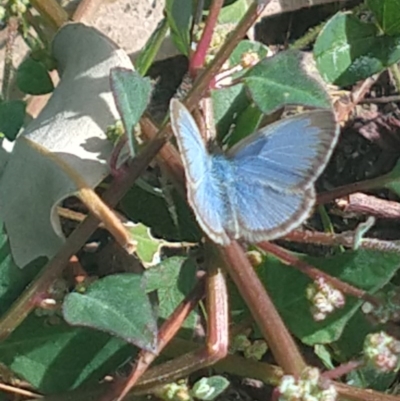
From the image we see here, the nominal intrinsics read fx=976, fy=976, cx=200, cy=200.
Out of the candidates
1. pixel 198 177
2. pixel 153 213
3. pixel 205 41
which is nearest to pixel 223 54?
pixel 205 41

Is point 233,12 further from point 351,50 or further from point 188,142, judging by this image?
point 188,142

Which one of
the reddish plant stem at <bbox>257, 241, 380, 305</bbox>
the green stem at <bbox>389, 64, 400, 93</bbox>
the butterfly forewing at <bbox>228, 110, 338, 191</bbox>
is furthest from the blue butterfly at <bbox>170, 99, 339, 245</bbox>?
the green stem at <bbox>389, 64, 400, 93</bbox>

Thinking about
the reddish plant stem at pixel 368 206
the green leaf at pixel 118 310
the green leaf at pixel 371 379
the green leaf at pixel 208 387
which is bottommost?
the green leaf at pixel 371 379

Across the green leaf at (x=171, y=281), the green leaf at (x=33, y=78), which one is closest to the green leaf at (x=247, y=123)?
the green leaf at (x=171, y=281)

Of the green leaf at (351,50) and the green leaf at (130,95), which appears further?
the green leaf at (351,50)

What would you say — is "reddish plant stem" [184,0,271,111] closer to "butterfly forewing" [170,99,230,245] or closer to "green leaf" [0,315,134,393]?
"butterfly forewing" [170,99,230,245]

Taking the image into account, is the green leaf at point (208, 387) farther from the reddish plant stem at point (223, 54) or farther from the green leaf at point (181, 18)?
the green leaf at point (181, 18)

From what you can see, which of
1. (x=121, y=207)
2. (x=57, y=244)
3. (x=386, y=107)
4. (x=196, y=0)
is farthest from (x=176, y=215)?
(x=386, y=107)
